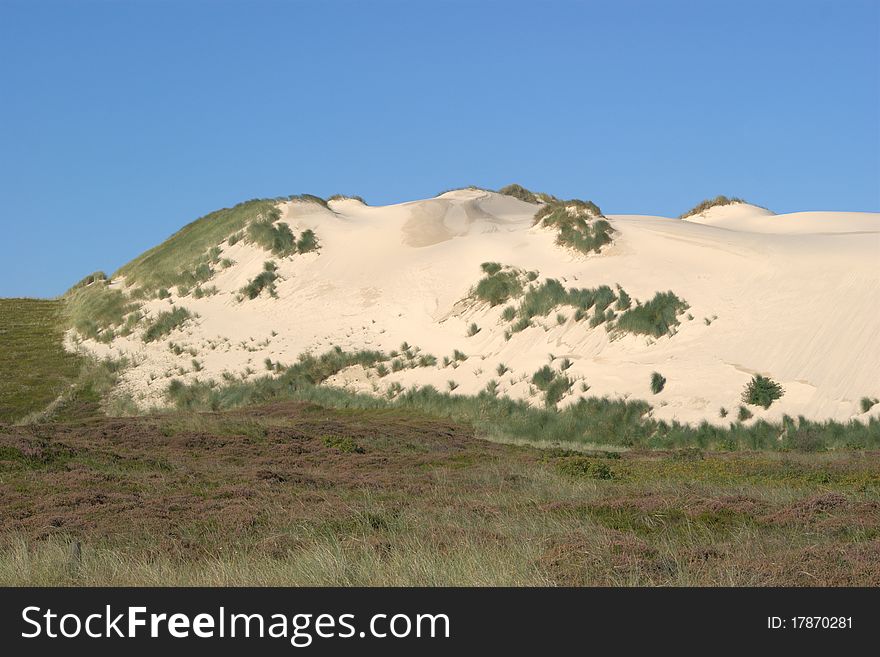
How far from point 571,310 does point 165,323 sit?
20505 mm

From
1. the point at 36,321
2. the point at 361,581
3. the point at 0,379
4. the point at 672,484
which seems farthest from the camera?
the point at 36,321

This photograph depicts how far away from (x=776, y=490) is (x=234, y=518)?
8812 mm

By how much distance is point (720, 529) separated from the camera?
507 inches

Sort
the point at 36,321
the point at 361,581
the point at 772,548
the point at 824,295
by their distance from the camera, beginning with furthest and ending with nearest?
1. the point at 36,321
2. the point at 824,295
3. the point at 772,548
4. the point at 361,581

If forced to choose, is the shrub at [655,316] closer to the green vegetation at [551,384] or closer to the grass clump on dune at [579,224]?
the green vegetation at [551,384]

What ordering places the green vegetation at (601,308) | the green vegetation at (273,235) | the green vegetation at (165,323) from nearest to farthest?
the green vegetation at (601,308)
the green vegetation at (165,323)
the green vegetation at (273,235)

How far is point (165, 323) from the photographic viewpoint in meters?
47.2

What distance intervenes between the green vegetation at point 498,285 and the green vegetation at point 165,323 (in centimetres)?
1467

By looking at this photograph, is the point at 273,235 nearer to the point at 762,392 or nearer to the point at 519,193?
the point at 519,193

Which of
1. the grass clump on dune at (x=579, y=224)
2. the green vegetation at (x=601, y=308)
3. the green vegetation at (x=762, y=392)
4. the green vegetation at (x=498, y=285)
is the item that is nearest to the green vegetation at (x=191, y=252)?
the green vegetation at (x=498, y=285)

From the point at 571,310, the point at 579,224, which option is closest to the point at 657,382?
the point at 571,310

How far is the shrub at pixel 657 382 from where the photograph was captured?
1202 inches

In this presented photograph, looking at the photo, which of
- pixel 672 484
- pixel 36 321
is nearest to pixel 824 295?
pixel 672 484
